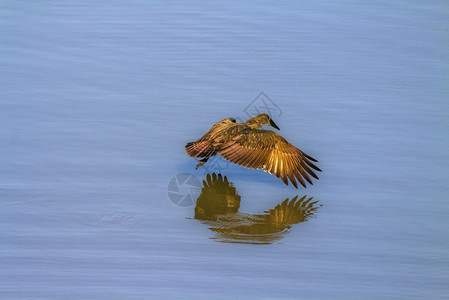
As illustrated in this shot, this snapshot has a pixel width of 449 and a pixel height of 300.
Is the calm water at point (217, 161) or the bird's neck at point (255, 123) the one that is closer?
the calm water at point (217, 161)

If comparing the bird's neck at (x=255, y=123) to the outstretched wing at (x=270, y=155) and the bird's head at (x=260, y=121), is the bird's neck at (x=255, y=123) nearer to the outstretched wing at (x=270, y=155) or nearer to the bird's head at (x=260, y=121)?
the bird's head at (x=260, y=121)

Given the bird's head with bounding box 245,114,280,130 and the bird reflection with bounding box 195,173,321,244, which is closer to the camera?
the bird reflection with bounding box 195,173,321,244

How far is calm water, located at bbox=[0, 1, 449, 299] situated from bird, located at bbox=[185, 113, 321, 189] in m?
0.19

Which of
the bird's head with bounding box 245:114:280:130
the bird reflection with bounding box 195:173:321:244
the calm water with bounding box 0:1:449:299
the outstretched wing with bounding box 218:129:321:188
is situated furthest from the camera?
the bird's head with bounding box 245:114:280:130

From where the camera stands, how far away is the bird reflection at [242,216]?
25.0 feet

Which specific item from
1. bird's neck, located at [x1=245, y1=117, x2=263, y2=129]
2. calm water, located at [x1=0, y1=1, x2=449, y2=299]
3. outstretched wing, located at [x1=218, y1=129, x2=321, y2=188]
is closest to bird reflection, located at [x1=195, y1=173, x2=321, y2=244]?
calm water, located at [x1=0, y1=1, x2=449, y2=299]

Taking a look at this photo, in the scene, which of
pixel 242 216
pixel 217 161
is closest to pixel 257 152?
pixel 217 161

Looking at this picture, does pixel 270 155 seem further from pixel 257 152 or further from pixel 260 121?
pixel 260 121

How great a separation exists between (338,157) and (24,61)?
175 inches

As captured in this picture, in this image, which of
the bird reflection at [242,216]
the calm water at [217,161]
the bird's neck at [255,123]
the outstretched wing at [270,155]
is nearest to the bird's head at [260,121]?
the bird's neck at [255,123]

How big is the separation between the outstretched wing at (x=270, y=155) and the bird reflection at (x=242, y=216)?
278mm

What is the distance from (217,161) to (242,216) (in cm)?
158

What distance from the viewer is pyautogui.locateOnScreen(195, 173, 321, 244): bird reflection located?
762 centimetres

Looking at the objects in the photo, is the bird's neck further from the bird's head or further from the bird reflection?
the bird reflection
